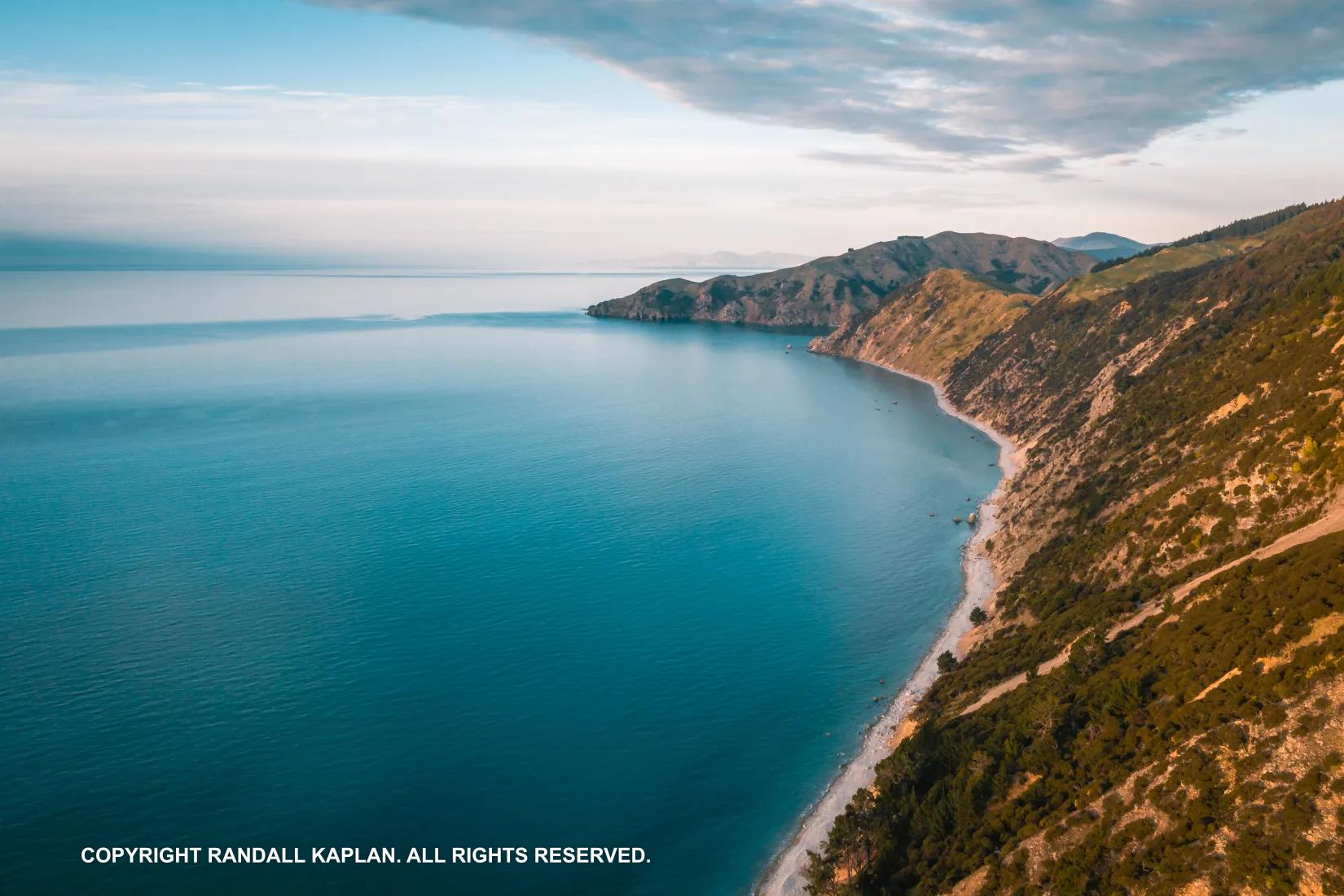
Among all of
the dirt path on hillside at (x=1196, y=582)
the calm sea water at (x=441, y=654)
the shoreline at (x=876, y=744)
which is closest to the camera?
→ the shoreline at (x=876, y=744)

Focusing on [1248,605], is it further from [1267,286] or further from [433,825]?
[1267,286]

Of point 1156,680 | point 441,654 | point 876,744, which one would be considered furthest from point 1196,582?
point 441,654

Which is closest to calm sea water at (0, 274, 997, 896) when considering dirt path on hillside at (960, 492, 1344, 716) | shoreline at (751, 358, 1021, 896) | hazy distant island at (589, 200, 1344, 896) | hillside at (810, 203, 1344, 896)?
shoreline at (751, 358, 1021, 896)

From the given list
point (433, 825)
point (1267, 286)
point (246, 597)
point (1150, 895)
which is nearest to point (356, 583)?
point (246, 597)

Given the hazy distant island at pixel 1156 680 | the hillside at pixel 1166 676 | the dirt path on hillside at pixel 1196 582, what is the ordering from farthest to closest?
1. the dirt path on hillside at pixel 1196 582
2. the hazy distant island at pixel 1156 680
3. the hillside at pixel 1166 676

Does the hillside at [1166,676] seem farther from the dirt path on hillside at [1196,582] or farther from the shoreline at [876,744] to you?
the shoreline at [876,744]

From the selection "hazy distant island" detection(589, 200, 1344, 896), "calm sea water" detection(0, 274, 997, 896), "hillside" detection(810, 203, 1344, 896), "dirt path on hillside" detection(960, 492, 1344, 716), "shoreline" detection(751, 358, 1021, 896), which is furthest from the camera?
"dirt path on hillside" detection(960, 492, 1344, 716)

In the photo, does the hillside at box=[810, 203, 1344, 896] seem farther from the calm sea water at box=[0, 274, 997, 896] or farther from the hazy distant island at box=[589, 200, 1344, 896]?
the calm sea water at box=[0, 274, 997, 896]

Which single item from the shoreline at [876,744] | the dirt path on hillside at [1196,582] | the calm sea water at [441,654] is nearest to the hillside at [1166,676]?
the dirt path on hillside at [1196,582]
